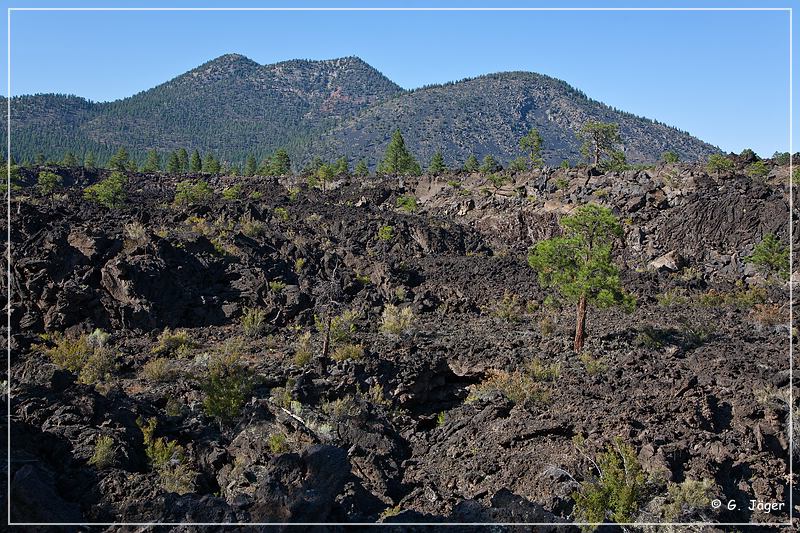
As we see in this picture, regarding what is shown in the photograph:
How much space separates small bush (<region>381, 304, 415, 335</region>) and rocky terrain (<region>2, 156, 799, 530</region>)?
112mm

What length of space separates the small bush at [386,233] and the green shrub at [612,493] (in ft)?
76.0

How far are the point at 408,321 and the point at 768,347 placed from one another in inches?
399

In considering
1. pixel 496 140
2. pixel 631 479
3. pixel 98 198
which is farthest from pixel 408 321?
pixel 496 140

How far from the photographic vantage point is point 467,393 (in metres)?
14.7

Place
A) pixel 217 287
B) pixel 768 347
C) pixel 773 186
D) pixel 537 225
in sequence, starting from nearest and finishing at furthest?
pixel 768 347 → pixel 217 287 → pixel 773 186 → pixel 537 225

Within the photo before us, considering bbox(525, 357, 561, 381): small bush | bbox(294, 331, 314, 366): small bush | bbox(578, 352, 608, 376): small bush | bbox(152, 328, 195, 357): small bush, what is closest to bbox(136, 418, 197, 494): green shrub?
bbox(294, 331, 314, 366): small bush

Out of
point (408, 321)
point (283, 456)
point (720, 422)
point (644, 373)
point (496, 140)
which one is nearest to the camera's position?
point (283, 456)

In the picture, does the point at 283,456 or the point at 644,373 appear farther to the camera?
the point at 644,373

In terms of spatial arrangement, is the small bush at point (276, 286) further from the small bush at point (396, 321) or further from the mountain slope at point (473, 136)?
the mountain slope at point (473, 136)

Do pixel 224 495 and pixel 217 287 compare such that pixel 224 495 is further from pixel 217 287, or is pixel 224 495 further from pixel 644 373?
pixel 217 287


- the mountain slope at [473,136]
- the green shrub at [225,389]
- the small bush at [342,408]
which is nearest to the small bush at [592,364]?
the small bush at [342,408]

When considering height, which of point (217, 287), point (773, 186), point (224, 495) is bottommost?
point (224, 495)

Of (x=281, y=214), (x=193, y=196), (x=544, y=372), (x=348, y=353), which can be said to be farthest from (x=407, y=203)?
(x=544, y=372)

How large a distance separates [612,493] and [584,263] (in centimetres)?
893
